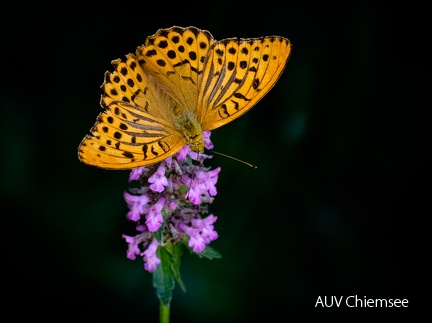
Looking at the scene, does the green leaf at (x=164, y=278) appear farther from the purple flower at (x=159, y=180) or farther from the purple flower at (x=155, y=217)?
the purple flower at (x=159, y=180)

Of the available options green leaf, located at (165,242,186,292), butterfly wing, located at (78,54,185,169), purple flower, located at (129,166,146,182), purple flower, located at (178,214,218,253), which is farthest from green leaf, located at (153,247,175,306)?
butterfly wing, located at (78,54,185,169)

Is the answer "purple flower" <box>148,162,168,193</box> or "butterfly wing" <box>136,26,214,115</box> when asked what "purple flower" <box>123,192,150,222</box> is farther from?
"butterfly wing" <box>136,26,214,115</box>

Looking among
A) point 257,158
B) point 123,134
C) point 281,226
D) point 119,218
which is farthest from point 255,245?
point 123,134

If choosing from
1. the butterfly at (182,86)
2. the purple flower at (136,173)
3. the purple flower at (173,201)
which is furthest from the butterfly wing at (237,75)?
the purple flower at (136,173)

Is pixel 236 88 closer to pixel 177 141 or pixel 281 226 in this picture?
pixel 177 141

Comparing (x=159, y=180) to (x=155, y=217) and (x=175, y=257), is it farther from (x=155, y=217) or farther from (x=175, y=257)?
(x=175, y=257)

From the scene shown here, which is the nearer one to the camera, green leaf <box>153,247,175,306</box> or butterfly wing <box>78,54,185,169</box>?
butterfly wing <box>78,54,185,169</box>

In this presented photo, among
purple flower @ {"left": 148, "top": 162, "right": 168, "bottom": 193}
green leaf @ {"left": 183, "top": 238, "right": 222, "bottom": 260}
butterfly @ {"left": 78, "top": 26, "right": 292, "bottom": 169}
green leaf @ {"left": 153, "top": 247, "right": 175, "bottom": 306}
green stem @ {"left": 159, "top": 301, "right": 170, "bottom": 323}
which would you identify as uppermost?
butterfly @ {"left": 78, "top": 26, "right": 292, "bottom": 169}
